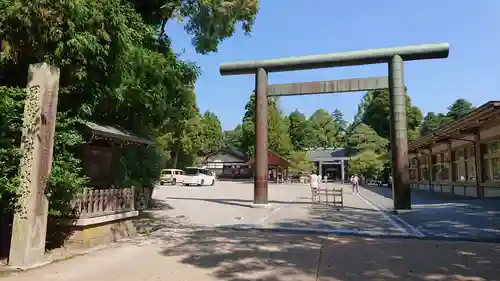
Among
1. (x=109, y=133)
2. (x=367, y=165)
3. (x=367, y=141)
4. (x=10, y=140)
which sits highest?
(x=367, y=141)

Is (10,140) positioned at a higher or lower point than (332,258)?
higher

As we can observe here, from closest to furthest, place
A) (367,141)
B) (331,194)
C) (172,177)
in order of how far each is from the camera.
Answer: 1. (331,194)
2. (172,177)
3. (367,141)

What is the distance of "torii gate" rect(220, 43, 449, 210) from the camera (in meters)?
13.6

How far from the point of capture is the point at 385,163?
141 ft

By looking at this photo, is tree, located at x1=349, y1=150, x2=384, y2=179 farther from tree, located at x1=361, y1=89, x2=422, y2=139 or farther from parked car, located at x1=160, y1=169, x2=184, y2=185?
parked car, located at x1=160, y1=169, x2=184, y2=185

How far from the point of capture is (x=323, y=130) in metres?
78.6

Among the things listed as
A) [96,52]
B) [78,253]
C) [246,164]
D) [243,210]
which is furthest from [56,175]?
[246,164]

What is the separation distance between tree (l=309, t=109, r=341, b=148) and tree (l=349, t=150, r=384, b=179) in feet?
75.9

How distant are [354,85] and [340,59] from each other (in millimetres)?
1126

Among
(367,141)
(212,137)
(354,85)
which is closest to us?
(354,85)

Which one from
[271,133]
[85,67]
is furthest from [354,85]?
[271,133]

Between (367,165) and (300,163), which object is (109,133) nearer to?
(367,165)

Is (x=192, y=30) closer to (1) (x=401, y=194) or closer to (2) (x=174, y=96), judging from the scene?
(2) (x=174, y=96)

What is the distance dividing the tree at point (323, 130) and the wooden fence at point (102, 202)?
62.3 metres
